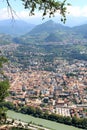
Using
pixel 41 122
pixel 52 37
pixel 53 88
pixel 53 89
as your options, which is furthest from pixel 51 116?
pixel 52 37

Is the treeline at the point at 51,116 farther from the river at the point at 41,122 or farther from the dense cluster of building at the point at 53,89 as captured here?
the dense cluster of building at the point at 53,89

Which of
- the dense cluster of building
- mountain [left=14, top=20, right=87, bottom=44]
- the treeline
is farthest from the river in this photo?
mountain [left=14, top=20, right=87, bottom=44]

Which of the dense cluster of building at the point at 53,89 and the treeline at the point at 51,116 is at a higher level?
the treeline at the point at 51,116

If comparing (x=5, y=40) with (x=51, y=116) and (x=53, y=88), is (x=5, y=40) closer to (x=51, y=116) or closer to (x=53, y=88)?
(x=53, y=88)

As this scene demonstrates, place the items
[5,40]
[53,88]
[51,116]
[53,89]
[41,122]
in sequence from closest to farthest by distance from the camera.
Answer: [41,122] → [51,116] → [53,89] → [53,88] → [5,40]

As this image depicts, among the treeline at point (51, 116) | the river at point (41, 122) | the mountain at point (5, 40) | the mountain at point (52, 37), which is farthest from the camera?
the mountain at point (52, 37)

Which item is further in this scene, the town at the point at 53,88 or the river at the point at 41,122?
the town at the point at 53,88

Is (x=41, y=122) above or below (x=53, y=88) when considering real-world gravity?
above

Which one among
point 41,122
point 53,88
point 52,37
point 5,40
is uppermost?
point 41,122

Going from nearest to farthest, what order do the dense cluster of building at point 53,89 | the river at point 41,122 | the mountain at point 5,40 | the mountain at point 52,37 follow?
the river at point 41,122
the dense cluster of building at point 53,89
the mountain at point 5,40
the mountain at point 52,37

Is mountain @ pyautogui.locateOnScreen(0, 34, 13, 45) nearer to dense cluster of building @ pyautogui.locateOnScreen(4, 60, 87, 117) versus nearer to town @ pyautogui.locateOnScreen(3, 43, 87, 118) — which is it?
town @ pyautogui.locateOnScreen(3, 43, 87, 118)

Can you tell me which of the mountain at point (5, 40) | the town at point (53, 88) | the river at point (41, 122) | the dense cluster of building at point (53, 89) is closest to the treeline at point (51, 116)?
the river at point (41, 122)

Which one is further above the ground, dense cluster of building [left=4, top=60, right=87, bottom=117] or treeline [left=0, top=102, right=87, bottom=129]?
treeline [left=0, top=102, right=87, bottom=129]
